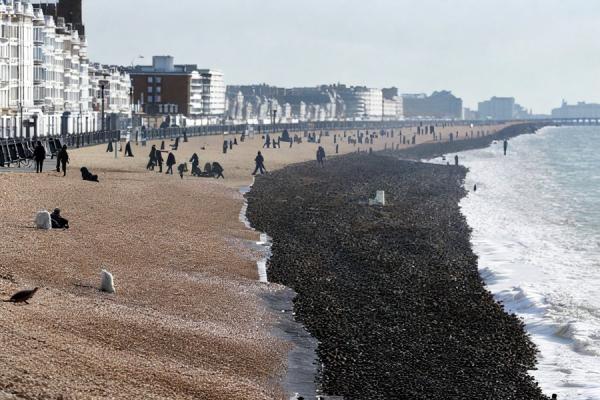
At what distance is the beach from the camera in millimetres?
15805

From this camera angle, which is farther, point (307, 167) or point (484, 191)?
point (307, 167)

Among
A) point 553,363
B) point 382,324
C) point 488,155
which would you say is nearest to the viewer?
point 553,363

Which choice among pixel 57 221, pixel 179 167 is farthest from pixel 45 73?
pixel 57 221

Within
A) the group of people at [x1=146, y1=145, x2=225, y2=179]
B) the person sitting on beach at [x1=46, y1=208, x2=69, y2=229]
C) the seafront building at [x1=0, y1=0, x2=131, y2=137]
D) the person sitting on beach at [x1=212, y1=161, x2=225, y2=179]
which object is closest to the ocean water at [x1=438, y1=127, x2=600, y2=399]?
the person sitting on beach at [x1=46, y1=208, x2=69, y2=229]

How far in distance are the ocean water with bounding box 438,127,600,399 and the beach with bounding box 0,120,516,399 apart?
233 inches

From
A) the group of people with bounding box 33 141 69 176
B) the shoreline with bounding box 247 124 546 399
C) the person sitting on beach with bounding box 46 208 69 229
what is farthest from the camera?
the group of people with bounding box 33 141 69 176

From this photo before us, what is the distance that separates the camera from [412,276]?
3066 centimetres

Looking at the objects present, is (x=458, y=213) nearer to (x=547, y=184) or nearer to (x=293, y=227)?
(x=293, y=227)

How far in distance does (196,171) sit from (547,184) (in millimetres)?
35977

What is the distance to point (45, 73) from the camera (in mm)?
101438

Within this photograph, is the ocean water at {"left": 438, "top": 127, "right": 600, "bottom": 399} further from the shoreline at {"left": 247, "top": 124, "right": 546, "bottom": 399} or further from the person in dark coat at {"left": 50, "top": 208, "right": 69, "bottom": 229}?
the person in dark coat at {"left": 50, "top": 208, "right": 69, "bottom": 229}

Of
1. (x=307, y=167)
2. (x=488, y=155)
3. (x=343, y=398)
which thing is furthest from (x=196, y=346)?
(x=488, y=155)

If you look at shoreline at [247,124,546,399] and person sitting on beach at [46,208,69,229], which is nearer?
shoreline at [247,124,546,399]

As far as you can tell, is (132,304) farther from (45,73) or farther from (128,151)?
(45,73)
